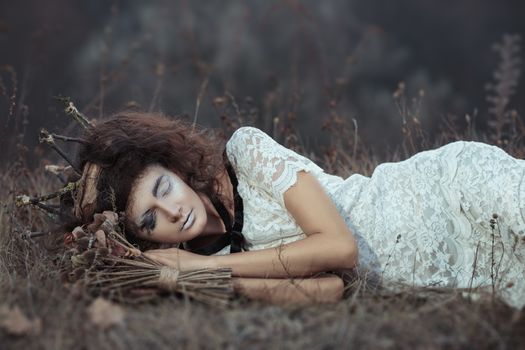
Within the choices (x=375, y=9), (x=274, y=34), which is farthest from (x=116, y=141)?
(x=375, y=9)


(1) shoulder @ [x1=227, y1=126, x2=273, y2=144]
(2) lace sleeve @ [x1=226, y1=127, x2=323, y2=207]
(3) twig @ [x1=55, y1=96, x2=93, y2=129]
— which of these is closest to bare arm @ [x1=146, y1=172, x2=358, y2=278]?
(2) lace sleeve @ [x1=226, y1=127, x2=323, y2=207]

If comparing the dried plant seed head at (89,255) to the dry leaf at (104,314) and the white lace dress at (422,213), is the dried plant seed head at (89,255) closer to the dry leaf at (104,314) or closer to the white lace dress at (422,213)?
the dry leaf at (104,314)

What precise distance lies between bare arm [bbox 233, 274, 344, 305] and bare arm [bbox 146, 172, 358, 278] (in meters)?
0.06

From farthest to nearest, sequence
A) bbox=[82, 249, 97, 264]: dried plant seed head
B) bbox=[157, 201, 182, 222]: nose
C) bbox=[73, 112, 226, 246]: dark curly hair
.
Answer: bbox=[73, 112, 226, 246]: dark curly hair → bbox=[157, 201, 182, 222]: nose → bbox=[82, 249, 97, 264]: dried plant seed head

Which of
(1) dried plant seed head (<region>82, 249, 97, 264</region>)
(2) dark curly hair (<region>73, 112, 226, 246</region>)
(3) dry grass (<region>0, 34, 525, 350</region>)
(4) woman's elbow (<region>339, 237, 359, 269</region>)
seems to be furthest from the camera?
(2) dark curly hair (<region>73, 112, 226, 246</region>)

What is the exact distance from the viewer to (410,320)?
6.66 feet

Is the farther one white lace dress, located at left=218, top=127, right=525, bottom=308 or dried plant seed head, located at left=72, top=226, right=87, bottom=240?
white lace dress, located at left=218, top=127, right=525, bottom=308

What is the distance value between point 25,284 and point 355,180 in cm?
142

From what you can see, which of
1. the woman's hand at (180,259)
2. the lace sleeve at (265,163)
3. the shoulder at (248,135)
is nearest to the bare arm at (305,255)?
the woman's hand at (180,259)

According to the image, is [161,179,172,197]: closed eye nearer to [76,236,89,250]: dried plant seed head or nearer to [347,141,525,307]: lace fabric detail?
[76,236,89,250]: dried plant seed head

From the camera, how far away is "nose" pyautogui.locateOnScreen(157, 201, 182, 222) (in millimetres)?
2703

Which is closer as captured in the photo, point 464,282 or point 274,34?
point 464,282

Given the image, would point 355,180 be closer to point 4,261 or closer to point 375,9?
point 4,261

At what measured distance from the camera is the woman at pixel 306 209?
2635 millimetres
